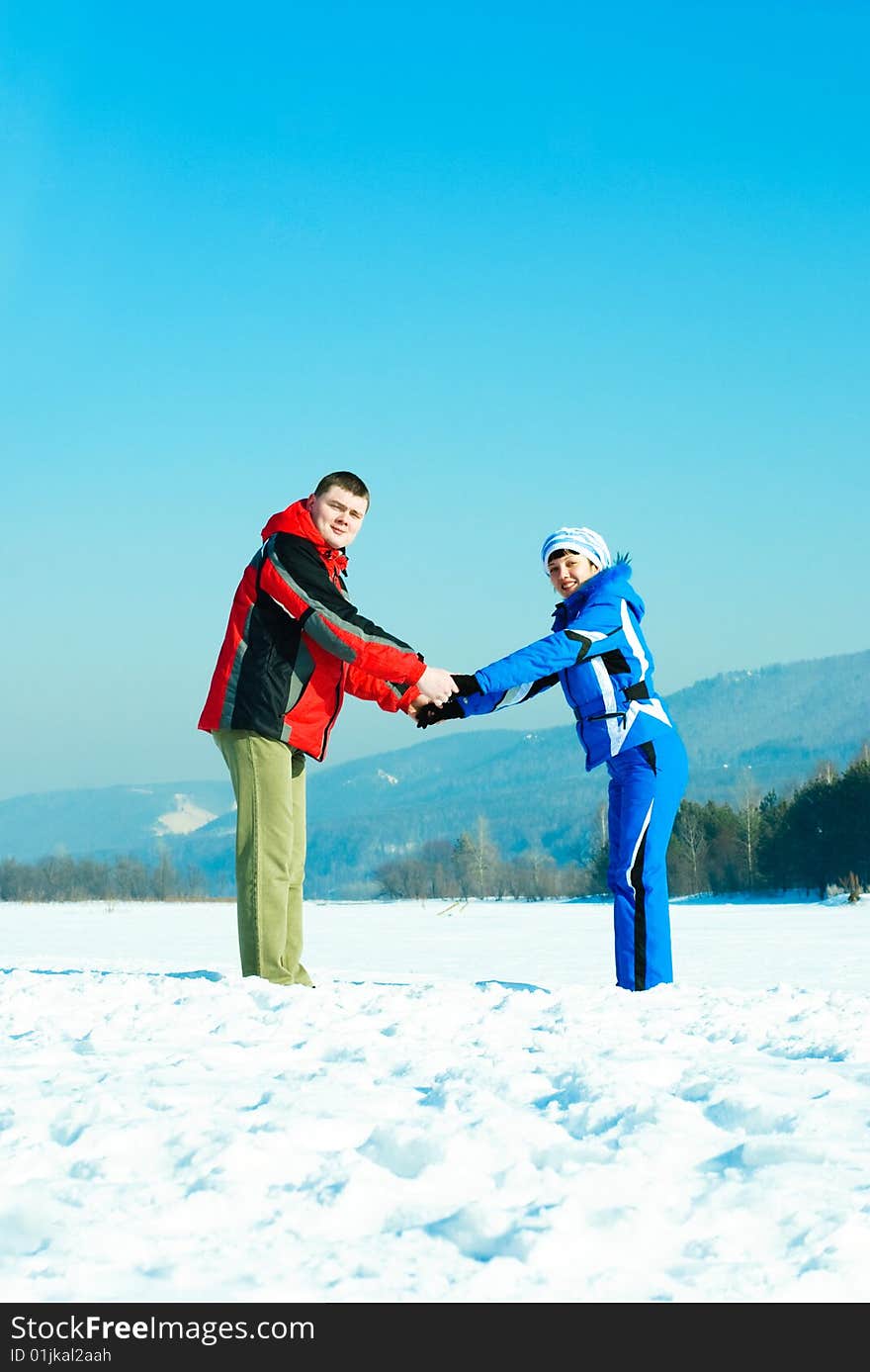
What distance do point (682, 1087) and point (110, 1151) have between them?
1.33 meters

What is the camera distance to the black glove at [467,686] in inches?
228

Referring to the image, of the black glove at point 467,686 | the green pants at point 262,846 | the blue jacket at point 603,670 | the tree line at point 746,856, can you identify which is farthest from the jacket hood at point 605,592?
the tree line at point 746,856

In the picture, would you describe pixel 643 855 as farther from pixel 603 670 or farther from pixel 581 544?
pixel 581 544

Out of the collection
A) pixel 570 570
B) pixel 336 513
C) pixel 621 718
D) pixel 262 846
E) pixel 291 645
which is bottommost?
pixel 262 846

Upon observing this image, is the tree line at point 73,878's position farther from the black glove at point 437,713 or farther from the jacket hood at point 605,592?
the jacket hood at point 605,592

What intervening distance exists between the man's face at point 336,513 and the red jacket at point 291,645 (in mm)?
42

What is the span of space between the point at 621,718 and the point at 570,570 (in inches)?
32.5

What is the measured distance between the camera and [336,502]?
5285 millimetres

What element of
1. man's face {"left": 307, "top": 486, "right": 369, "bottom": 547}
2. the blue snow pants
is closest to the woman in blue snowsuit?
the blue snow pants

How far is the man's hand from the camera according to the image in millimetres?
5719

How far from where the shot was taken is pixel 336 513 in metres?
5.30

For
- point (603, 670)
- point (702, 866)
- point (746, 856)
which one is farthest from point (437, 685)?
point (746, 856)
